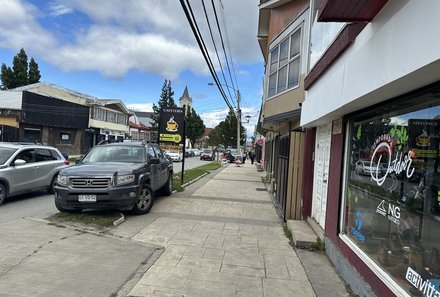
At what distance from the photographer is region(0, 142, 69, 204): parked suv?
33.2 ft

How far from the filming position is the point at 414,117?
3451 mm

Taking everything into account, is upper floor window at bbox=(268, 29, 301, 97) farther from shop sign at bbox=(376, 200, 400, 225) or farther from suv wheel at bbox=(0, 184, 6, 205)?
suv wheel at bbox=(0, 184, 6, 205)

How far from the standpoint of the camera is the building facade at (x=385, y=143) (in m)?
2.97

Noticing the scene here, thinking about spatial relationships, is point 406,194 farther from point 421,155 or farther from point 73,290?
point 73,290

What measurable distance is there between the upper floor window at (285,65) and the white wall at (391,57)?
6.14m

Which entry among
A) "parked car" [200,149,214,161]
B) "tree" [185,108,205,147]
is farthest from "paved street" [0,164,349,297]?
"tree" [185,108,205,147]

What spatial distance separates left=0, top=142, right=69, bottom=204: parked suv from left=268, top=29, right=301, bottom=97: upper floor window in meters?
7.54

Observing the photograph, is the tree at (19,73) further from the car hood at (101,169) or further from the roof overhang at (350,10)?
the roof overhang at (350,10)

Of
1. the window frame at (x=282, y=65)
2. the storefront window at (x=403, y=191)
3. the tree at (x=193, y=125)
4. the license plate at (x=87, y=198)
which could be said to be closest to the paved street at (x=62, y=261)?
the license plate at (x=87, y=198)

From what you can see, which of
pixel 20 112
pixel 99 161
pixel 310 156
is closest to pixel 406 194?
pixel 310 156

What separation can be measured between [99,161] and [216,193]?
17.2ft

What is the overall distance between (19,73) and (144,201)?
176ft

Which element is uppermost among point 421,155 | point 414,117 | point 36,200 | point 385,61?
point 385,61

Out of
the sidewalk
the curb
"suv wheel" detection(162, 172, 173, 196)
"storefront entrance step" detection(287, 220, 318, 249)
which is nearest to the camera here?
the sidewalk
